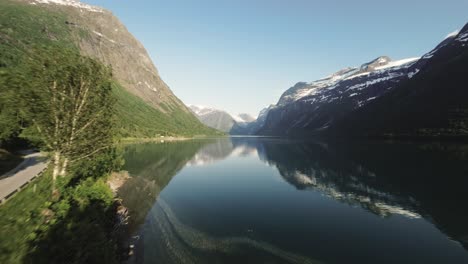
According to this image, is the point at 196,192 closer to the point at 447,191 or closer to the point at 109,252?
the point at 109,252

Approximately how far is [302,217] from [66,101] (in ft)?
136

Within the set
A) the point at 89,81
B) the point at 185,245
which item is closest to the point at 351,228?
the point at 185,245

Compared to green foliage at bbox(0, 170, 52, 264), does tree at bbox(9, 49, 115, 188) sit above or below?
above

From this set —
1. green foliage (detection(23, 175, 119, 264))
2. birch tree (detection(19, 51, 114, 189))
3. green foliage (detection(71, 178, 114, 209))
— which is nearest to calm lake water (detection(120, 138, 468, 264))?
green foliage (detection(23, 175, 119, 264))

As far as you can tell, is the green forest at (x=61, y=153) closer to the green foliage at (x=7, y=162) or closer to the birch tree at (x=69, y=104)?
the birch tree at (x=69, y=104)

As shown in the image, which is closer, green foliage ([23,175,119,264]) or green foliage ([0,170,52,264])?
green foliage ([0,170,52,264])

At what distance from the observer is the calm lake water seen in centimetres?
3048

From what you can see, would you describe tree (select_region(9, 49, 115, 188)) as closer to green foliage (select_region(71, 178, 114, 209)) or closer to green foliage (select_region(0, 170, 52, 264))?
green foliage (select_region(0, 170, 52, 264))

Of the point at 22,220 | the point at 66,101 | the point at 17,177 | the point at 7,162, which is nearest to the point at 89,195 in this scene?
the point at 22,220

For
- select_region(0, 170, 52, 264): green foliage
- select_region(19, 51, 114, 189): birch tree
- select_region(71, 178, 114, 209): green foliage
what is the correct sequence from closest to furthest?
select_region(0, 170, 52, 264): green foliage → select_region(19, 51, 114, 189): birch tree → select_region(71, 178, 114, 209): green foliage

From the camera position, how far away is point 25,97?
97.6ft

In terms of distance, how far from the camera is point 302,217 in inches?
1745

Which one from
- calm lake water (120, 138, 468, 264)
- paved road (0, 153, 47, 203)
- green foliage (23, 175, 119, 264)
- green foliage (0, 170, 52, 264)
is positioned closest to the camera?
green foliage (0, 170, 52, 264)

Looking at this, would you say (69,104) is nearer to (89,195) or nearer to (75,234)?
(89,195)
